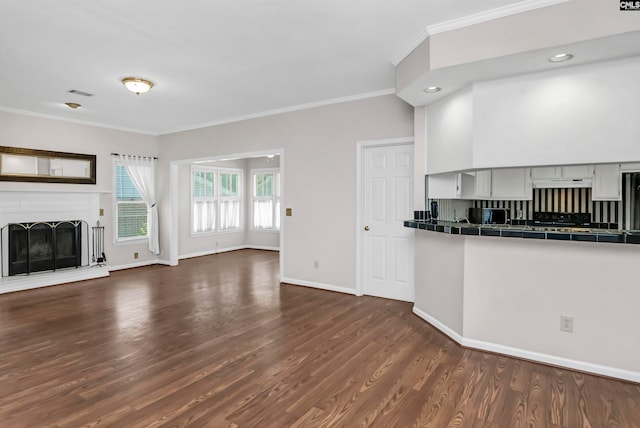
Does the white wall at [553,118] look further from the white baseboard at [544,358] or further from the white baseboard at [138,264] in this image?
the white baseboard at [138,264]

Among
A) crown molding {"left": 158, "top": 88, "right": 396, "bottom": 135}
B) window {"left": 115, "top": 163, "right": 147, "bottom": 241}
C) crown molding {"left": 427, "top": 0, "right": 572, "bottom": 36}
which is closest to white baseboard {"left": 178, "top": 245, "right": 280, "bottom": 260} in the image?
window {"left": 115, "top": 163, "right": 147, "bottom": 241}

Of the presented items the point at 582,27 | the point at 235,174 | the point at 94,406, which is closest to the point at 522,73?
the point at 582,27

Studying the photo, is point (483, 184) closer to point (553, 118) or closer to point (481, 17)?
point (553, 118)

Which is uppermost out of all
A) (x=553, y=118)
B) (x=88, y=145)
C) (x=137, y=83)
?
(x=137, y=83)

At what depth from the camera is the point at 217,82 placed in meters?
4.35

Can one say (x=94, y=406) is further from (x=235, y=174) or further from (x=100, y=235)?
(x=235, y=174)

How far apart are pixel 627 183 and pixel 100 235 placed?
781 centimetres

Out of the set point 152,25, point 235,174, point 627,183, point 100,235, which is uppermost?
point 152,25

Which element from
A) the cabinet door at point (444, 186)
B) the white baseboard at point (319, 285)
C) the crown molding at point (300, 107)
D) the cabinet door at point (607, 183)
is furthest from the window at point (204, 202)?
the cabinet door at point (607, 183)

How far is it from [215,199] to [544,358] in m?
7.71

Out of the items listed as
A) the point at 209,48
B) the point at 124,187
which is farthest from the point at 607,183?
the point at 124,187

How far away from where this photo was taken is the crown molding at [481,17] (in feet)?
8.46

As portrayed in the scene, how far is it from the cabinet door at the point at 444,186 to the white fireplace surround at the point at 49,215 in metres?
5.74

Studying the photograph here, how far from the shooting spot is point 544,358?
2.89 m
